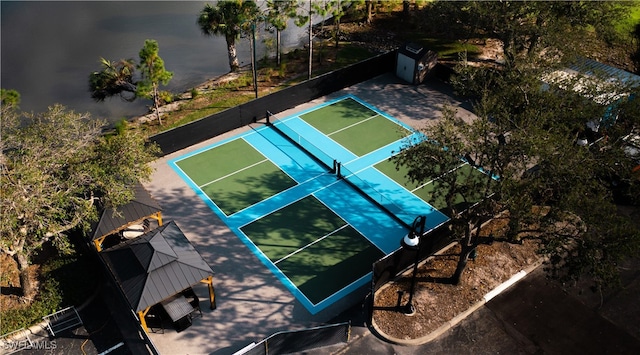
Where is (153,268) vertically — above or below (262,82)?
below

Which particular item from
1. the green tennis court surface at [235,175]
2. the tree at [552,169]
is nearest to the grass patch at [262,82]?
the green tennis court surface at [235,175]

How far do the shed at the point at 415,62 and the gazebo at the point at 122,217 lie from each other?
19215 mm

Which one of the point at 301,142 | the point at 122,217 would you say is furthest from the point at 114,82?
the point at 122,217

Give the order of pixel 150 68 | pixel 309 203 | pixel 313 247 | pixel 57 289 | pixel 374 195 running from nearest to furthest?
1. pixel 57 289
2. pixel 313 247
3. pixel 309 203
4. pixel 374 195
5. pixel 150 68

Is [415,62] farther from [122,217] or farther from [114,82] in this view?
[122,217]

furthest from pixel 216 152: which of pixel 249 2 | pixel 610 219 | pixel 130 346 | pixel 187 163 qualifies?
pixel 610 219

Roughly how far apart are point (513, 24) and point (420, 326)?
63.3 feet

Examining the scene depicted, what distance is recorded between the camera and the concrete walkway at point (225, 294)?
18.6 meters

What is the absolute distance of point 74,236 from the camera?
2189cm

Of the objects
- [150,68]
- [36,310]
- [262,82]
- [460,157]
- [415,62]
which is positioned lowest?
[36,310]

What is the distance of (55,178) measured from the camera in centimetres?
1805

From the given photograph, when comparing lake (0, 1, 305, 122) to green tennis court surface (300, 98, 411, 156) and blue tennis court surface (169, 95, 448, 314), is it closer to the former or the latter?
blue tennis court surface (169, 95, 448, 314)

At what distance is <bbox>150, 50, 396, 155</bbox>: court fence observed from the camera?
27703mm

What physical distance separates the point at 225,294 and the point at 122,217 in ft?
15.9
